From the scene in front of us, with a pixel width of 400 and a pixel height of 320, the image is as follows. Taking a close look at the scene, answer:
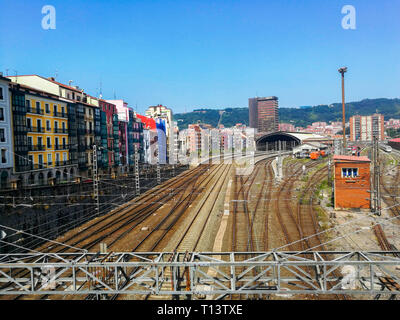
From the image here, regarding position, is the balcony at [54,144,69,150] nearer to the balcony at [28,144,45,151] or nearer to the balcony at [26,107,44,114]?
the balcony at [28,144,45,151]

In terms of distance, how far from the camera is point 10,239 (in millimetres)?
23578

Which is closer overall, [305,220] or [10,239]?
[10,239]

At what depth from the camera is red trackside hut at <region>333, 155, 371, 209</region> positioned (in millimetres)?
27828

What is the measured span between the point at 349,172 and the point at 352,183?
3.30 ft

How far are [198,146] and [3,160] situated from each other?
104030 millimetres

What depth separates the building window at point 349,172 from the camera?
28078mm

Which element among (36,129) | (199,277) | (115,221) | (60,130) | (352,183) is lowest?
(115,221)

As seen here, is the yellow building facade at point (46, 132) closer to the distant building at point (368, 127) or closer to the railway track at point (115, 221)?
the railway track at point (115, 221)

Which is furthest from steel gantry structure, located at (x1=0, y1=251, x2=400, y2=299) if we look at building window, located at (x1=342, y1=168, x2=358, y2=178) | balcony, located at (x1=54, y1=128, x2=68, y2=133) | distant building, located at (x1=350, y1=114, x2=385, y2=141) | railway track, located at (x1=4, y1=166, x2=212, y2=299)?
distant building, located at (x1=350, y1=114, x2=385, y2=141)

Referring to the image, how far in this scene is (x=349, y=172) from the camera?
2823cm

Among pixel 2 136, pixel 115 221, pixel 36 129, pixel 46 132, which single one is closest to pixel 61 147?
pixel 46 132

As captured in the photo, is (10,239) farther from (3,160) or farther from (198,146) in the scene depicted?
(198,146)

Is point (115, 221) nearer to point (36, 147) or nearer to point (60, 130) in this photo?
point (36, 147)
